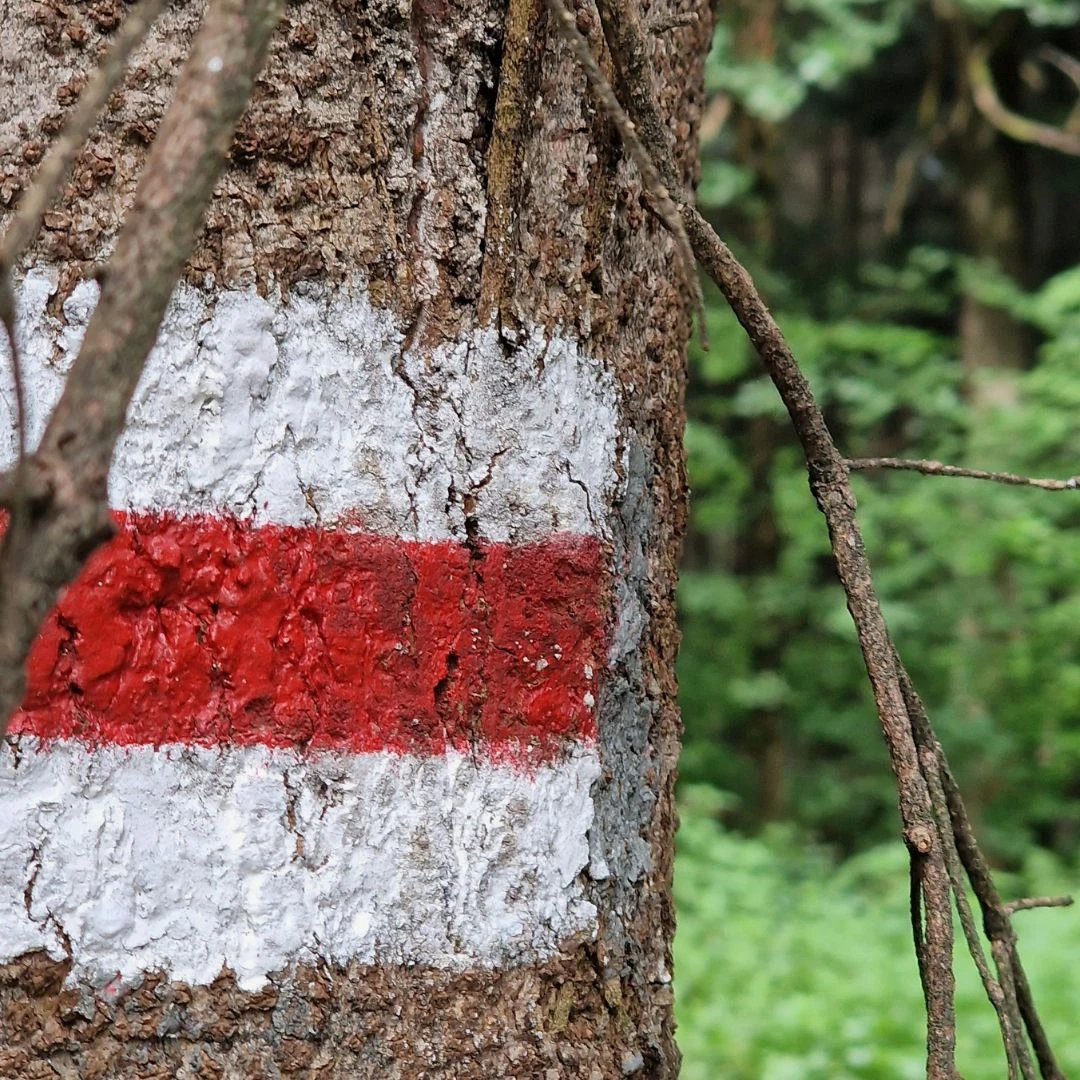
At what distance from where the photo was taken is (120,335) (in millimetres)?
563

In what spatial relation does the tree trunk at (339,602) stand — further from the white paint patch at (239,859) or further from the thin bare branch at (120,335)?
Answer: the thin bare branch at (120,335)

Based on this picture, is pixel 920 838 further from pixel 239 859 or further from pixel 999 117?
pixel 999 117

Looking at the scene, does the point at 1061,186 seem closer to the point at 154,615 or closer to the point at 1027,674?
the point at 1027,674

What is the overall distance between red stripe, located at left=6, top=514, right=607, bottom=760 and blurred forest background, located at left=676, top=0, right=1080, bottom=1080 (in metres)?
2.99

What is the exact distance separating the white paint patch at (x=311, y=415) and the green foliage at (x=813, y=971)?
8.11 ft

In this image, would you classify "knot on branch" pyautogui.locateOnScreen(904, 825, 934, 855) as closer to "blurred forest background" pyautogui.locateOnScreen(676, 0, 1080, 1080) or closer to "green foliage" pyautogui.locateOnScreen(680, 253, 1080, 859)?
"blurred forest background" pyautogui.locateOnScreen(676, 0, 1080, 1080)

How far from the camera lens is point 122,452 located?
0.85 m

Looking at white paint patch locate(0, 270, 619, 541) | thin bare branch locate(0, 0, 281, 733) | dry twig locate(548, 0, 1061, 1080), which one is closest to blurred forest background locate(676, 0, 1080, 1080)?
dry twig locate(548, 0, 1061, 1080)

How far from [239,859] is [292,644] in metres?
0.15

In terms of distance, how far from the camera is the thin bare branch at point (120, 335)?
0.53 m

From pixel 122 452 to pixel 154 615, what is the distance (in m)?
0.11

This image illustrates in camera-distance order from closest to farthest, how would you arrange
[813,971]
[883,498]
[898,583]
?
[813,971] < [883,498] < [898,583]

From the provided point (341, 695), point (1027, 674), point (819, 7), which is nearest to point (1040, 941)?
point (1027, 674)

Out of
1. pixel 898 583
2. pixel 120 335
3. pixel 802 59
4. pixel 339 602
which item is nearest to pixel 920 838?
pixel 339 602
